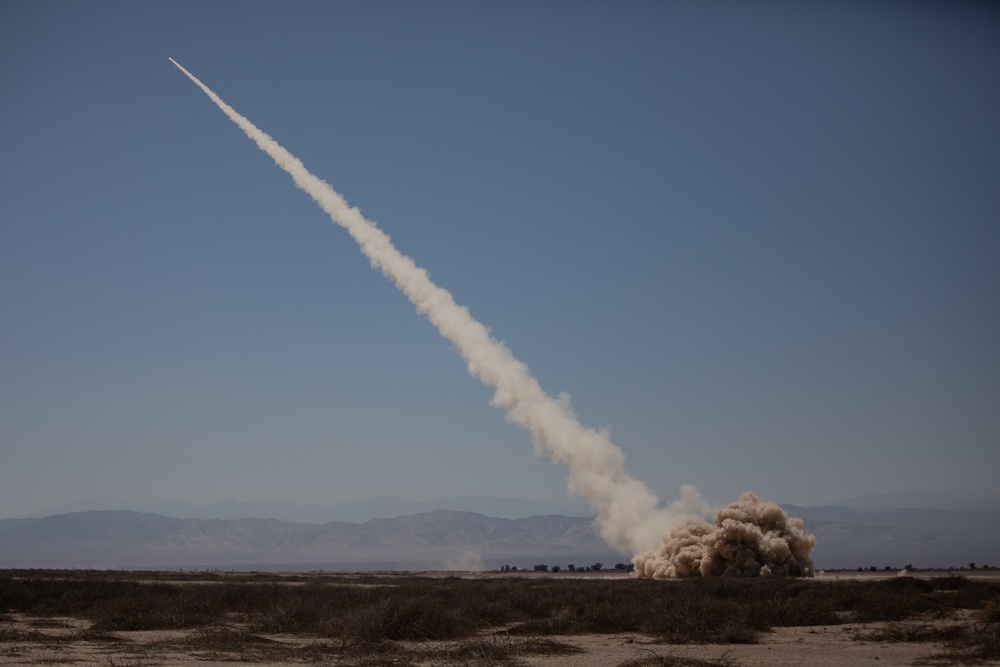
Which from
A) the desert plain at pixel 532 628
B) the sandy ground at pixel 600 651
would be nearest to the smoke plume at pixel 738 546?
the desert plain at pixel 532 628

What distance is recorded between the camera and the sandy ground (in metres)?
17.7

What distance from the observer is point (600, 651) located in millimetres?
20234

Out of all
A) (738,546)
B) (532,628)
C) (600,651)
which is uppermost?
(738,546)

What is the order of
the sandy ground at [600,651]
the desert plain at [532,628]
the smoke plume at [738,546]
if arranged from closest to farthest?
the sandy ground at [600,651], the desert plain at [532,628], the smoke plume at [738,546]

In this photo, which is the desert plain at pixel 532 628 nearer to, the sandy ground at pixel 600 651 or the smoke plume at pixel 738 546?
the sandy ground at pixel 600 651

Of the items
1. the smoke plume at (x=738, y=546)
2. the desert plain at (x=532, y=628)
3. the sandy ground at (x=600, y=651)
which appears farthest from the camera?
the smoke plume at (x=738, y=546)

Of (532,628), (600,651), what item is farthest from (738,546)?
(600,651)

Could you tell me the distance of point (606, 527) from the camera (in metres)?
53.5

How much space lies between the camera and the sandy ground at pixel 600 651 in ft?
58.1

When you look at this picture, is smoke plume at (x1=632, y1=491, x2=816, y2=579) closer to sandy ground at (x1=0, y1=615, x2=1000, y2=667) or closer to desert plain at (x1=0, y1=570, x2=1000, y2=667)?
desert plain at (x1=0, y1=570, x2=1000, y2=667)

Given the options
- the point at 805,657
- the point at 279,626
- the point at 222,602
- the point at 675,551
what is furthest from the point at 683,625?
the point at 675,551

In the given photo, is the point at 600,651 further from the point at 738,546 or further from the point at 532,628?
the point at 738,546

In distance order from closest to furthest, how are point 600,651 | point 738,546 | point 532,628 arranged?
point 600,651 → point 532,628 → point 738,546

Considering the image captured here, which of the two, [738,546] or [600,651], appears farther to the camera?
[738,546]
